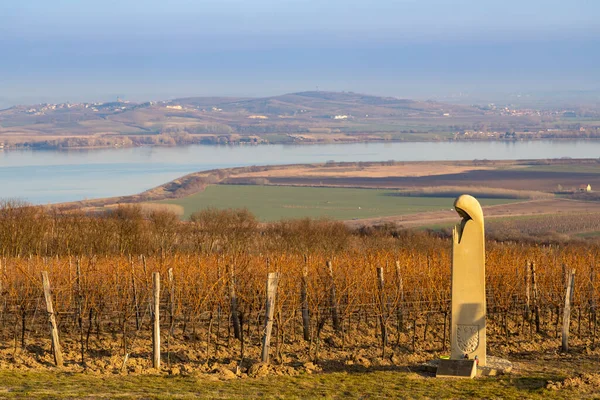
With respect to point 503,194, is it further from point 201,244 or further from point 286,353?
point 286,353

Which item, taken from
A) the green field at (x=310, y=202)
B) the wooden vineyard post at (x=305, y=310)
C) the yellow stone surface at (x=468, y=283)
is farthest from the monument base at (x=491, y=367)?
the green field at (x=310, y=202)

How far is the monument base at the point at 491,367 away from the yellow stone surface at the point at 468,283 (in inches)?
6.1

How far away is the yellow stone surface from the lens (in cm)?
A: 1470

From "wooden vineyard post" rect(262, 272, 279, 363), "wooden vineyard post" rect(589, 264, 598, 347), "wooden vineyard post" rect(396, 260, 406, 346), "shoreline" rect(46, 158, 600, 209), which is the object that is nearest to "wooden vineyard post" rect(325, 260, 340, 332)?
"wooden vineyard post" rect(396, 260, 406, 346)

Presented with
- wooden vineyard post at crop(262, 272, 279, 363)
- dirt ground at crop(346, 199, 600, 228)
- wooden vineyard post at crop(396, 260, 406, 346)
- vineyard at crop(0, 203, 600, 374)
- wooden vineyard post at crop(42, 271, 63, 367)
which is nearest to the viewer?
wooden vineyard post at crop(42, 271, 63, 367)

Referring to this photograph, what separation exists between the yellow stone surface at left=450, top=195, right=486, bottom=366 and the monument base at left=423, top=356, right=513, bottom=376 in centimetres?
15

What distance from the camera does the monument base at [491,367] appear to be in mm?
14781

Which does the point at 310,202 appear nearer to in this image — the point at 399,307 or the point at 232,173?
the point at 232,173

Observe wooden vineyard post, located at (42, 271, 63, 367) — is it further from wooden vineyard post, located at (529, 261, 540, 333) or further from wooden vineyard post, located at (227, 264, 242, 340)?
wooden vineyard post, located at (529, 261, 540, 333)

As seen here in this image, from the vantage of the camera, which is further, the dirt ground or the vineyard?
the dirt ground

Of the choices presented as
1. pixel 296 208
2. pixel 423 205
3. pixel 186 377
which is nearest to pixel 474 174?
pixel 423 205

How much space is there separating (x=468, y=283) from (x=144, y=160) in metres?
149

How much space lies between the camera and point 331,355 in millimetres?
17016

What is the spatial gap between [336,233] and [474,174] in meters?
78.4
